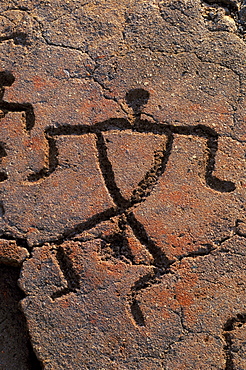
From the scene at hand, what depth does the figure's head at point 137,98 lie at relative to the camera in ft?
7.14

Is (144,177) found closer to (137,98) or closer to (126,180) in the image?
(126,180)

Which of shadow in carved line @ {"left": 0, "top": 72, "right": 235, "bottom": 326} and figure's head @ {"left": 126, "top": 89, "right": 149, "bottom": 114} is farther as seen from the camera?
figure's head @ {"left": 126, "top": 89, "right": 149, "bottom": 114}

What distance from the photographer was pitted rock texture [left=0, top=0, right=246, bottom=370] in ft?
6.19

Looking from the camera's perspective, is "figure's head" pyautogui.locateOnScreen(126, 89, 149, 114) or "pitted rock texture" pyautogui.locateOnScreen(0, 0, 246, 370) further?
"figure's head" pyautogui.locateOnScreen(126, 89, 149, 114)

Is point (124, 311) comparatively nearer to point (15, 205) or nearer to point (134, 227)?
point (134, 227)

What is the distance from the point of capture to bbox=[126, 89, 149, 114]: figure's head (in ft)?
7.14

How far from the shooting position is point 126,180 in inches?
80.7

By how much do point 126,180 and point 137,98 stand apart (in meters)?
0.44

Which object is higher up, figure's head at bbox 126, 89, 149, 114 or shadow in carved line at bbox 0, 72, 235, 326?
figure's head at bbox 126, 89, 149, 114

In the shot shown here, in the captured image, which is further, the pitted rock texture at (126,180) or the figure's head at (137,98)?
the figure's head at (137,98)

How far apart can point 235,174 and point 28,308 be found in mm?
1136

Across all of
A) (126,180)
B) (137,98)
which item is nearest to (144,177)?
(126,180)

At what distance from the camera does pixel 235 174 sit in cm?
205

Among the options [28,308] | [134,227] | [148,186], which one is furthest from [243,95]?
[28,308]
